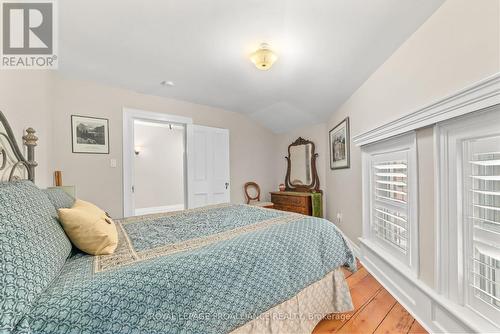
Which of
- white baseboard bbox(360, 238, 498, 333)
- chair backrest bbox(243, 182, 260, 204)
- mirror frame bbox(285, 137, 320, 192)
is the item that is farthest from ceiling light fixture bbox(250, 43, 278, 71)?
chair backrest bbox(243, 182, 260, 204)

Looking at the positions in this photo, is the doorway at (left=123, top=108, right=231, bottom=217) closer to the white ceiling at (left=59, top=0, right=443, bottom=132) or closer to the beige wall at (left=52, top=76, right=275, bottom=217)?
the beige wall at (left=52, top=76, right=275, bottom=217)

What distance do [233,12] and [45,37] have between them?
5.83ft

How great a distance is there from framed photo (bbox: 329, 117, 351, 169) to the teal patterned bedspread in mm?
1687

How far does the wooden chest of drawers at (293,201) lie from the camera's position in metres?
3.94

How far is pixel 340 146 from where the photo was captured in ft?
10.8

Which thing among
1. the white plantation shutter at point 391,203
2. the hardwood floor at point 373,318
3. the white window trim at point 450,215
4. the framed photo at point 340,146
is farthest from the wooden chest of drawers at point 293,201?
the white window trim at point 450,215

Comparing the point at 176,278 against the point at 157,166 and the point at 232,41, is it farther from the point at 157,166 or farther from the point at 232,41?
the point at 157,166

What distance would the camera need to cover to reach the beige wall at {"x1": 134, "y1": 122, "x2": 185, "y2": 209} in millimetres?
5793

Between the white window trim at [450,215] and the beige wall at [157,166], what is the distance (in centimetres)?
528

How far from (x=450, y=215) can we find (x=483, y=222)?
16 centimetres

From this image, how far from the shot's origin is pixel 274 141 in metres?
5.04

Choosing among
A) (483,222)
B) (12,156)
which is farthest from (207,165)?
(483,222)

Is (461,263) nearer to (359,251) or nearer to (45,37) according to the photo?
(359,251)

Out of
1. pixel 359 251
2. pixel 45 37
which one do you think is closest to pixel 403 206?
pixel 359 251
